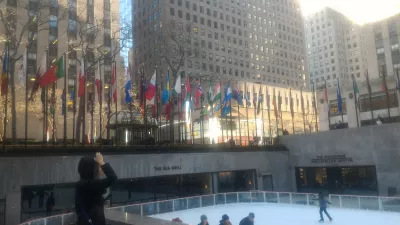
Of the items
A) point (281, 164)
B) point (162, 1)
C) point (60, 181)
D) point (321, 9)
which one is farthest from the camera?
point (321, 9)

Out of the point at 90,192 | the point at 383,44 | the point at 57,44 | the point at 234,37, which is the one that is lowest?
the point at 90,192

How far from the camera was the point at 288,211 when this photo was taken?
75.4 ft

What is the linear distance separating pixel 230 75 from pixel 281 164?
56.9 m

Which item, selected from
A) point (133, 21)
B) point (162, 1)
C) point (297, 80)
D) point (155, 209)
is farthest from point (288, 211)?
point (297, 80)

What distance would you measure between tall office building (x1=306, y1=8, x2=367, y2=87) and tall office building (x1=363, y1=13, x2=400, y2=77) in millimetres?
60895

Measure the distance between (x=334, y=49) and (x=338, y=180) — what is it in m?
103

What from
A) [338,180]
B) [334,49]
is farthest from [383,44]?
[334,49]

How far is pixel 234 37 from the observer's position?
94812 millimetres

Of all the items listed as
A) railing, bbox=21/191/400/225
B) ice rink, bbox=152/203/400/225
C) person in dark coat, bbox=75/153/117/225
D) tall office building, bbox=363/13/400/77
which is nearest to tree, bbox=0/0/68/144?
railing, bbox=21/191/400/225

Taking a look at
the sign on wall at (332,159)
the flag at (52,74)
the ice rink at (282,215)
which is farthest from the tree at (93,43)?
the sign on wall at (332,159)

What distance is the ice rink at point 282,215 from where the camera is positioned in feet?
63.9

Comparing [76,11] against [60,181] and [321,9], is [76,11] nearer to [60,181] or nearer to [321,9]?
[60,181]

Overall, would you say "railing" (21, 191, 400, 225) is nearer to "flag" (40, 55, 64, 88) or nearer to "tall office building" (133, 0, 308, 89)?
"flag" (40, 55, 64, 88)

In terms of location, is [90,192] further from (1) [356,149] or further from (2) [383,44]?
(2) [383,44]
